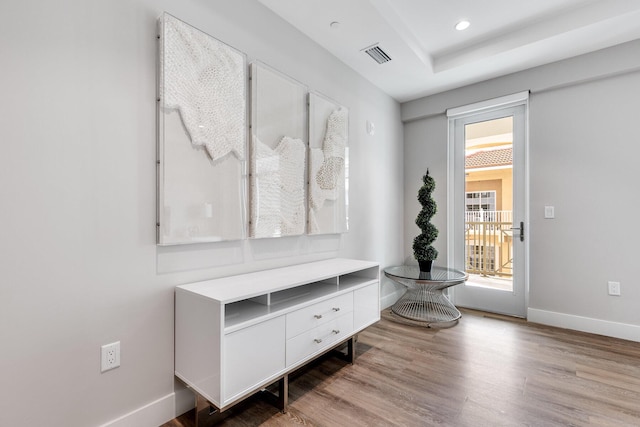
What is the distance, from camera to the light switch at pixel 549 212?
2.92m

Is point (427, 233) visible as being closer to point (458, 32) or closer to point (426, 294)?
point (426, 294)

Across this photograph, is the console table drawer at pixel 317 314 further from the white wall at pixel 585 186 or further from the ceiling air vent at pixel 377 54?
the white wall at pixel 585 186

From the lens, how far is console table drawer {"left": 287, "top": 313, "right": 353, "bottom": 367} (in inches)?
67.0

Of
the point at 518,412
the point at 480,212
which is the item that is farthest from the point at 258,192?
the point at 480,212

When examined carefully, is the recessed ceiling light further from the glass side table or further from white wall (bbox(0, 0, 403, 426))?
the glass side table

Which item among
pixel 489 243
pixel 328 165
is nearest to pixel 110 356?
pixel 328 165

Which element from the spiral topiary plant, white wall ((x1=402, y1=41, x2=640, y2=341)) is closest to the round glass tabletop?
the spiral topiary plant

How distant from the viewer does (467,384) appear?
6.31 feet

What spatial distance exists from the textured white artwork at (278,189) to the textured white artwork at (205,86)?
0.21 meters

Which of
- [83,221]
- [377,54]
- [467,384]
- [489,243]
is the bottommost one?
[467,384]

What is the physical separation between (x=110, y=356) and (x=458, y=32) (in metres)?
3.37

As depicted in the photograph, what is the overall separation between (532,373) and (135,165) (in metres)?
2.74

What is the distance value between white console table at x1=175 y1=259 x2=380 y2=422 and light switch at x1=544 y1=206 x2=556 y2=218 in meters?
2.22

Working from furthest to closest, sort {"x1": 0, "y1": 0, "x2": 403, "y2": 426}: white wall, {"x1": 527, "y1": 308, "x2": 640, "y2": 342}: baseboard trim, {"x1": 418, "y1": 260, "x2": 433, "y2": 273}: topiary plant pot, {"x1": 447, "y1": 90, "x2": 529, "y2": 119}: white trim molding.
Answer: {"x1": 418, "y1": 260, "x2": 433, "y2": 273}: topiary plant pot → {"x1": 447, "y1": 90, "x2": 529, "y2": 119}: white trim molding → {"x1": 527, "y1": 308, "x2": 640, "y2": 342}: baseboard trim → {"x1": 0, "y1": 0, "x2": 403, "y2": 426}: white wall
